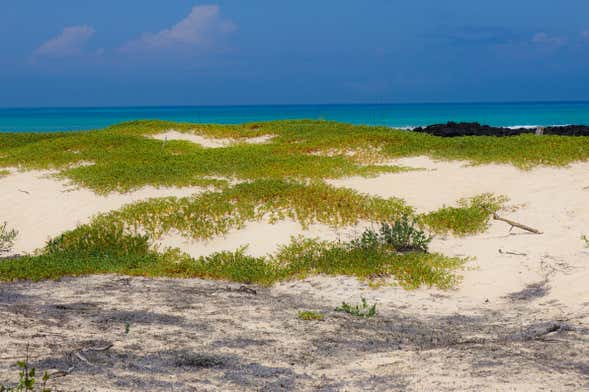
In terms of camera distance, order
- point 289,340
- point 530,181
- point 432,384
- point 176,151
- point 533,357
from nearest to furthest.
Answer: point 432,384, point 533,357, point 289,340, point 530,181, point 176,151

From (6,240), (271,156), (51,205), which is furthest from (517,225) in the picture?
(51,205)

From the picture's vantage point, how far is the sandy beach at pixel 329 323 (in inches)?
286

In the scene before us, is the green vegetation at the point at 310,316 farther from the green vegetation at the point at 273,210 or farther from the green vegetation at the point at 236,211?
the green vegetation at the point at 236,211

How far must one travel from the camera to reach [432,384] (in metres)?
6.96

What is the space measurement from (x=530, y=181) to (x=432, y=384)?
48.0ft

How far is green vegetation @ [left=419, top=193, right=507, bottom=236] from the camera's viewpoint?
53.1 feet

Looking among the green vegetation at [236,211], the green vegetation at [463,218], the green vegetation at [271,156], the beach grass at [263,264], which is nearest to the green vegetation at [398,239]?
the beach grass at [263,264]

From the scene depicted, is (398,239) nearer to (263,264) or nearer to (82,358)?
(263,264)

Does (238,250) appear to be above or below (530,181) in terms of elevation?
below

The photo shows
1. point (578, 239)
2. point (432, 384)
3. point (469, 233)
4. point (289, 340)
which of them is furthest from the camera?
point (469, 233)

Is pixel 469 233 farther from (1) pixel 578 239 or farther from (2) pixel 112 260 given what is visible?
(2) pixel 112 260

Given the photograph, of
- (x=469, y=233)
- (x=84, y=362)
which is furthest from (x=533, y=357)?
(x=469, y=233)

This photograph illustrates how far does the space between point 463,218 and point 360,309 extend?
6599mm

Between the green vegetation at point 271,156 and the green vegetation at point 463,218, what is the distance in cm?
481
